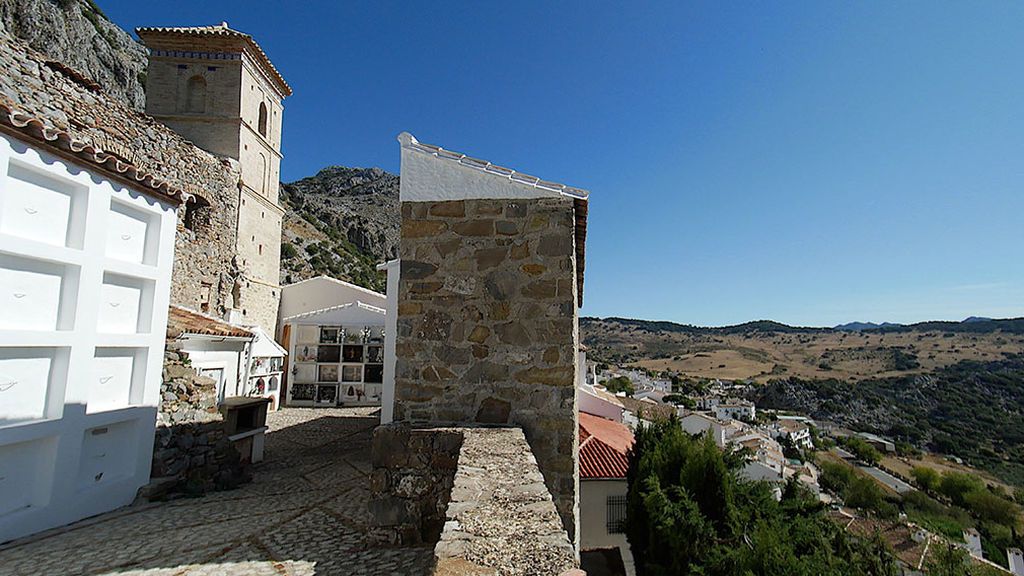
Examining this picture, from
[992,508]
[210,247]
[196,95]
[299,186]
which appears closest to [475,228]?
[210,247]

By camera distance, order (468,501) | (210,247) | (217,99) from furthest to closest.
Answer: (217,99) < (210,247) < (468,501)

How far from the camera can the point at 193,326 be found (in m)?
6.68

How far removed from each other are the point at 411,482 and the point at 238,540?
1551 mm

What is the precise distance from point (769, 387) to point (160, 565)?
236ft

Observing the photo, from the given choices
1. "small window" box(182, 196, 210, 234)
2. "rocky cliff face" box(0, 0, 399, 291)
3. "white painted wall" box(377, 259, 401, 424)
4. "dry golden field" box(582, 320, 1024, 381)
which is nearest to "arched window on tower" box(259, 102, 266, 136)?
"small window" box(182, 196, 210, 234)

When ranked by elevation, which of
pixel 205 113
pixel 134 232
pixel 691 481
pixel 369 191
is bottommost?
pixel 691 481

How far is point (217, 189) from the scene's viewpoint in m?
14.9

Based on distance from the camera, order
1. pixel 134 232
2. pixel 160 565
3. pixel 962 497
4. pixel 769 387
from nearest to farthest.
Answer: pixel 160 565 < pixel 134 232 < pixel 962 497 < pixel 769 387

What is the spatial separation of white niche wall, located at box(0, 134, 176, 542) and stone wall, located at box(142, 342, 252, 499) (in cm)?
26

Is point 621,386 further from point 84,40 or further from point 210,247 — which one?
point 84,40

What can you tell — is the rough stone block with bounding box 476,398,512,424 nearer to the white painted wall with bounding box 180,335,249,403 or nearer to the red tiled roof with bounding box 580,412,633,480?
the white painted wall with bounding box 180,335,249,403

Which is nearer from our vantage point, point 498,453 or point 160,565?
point 498,453

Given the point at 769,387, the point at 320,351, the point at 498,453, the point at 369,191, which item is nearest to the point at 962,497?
the point at 769,387

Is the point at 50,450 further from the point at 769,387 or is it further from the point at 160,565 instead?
the point at 769,387
